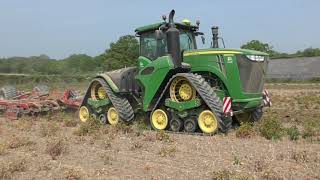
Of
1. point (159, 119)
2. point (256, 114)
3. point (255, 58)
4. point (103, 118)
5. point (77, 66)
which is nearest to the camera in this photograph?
point (255, 58)

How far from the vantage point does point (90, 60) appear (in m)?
88.2

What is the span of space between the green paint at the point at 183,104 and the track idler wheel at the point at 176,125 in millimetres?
330

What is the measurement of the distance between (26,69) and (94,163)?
51748 millimetres

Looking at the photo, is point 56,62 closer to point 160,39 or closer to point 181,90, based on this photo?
point 160,39

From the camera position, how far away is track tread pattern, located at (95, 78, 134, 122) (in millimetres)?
13445

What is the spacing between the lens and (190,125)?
11.8m

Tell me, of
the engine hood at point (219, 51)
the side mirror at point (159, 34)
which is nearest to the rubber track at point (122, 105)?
the side mirror at point (159, 34)

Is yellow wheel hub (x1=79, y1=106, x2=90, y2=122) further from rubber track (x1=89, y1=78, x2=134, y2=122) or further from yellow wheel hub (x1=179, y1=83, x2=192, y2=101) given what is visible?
yellow wheel hub (x1=179, y1=83, x2=192, y2=101)

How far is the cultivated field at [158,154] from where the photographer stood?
710 centimetres

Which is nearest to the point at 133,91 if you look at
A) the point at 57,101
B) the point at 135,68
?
the point at 135,68

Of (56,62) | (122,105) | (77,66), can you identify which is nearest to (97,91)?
(122,105)

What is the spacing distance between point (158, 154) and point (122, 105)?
4.99 meters

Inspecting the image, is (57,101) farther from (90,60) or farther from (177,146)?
(90,60)

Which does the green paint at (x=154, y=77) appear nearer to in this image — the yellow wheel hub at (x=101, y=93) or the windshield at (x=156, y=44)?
the windshield at (x=156, y=44)
